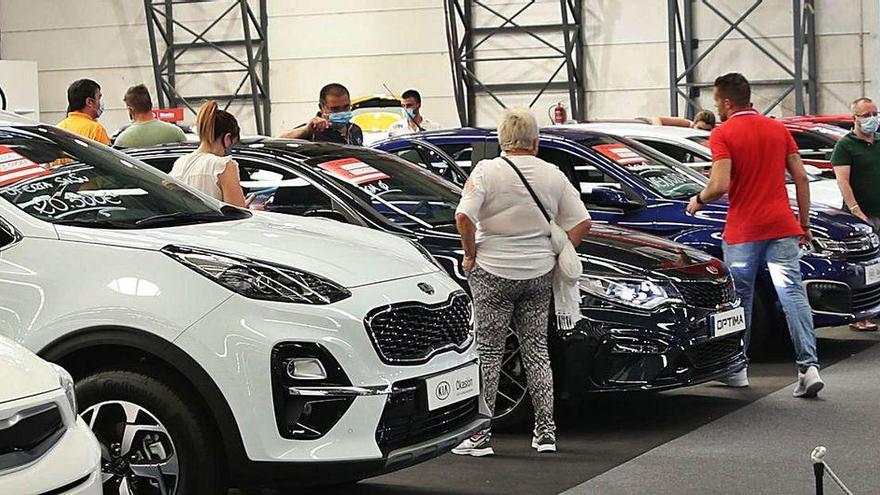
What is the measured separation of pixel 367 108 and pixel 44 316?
55.9 feet

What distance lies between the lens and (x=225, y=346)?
4.80 meters

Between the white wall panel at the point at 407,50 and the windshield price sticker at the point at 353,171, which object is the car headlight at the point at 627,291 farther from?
the white wall panel at the point at 407,50

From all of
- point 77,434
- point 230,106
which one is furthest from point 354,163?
point 230,106

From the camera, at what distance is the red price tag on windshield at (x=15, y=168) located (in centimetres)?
534

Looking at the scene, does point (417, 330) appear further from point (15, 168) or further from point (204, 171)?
point (204, 171)

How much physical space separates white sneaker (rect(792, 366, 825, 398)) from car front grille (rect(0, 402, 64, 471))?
513 centimetres

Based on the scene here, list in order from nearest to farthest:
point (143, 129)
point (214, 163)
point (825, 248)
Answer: point (214, 163) → point (825, 248) → point (143, 129)

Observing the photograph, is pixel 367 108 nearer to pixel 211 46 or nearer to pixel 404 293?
pixel 211 46

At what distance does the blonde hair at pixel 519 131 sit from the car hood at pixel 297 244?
1012mm

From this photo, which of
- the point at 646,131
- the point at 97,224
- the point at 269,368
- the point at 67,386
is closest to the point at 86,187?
the point at 97,224

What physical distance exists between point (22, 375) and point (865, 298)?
6728 mm


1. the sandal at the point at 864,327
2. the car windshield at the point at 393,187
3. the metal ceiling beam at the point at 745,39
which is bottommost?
the sandal at the point at 864,327

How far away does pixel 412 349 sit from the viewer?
200 inches

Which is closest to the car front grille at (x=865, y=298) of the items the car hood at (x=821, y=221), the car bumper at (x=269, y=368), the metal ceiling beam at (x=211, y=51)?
the car hood at (x=821, y=221)
